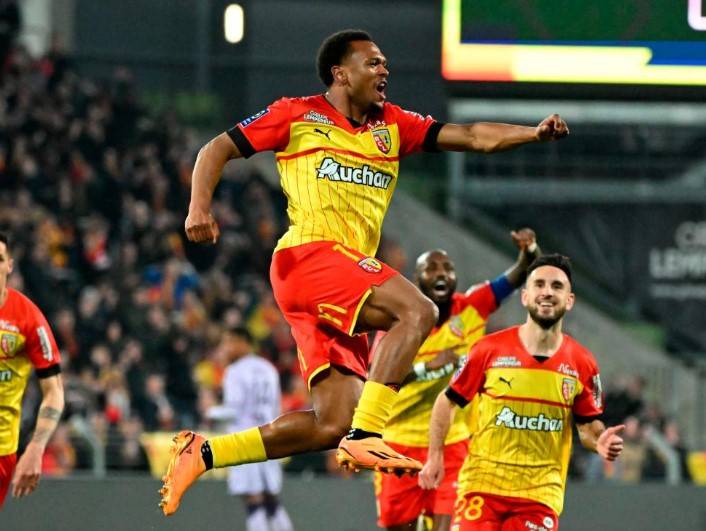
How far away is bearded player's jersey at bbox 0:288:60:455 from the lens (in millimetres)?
7828

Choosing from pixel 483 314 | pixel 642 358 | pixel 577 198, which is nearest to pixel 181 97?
pixel 577 198

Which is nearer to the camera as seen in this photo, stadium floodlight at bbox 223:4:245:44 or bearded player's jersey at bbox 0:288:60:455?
bearded player's jersey at bbox 0:288:60:455

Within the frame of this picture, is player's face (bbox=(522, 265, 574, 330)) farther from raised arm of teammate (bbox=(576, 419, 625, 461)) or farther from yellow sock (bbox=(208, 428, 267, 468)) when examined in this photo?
yellow sock (bbox=(208, 428, 267, 468))

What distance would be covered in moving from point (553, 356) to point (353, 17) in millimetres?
16008

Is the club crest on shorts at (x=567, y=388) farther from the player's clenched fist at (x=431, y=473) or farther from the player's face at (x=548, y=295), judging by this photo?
the player's clenched fist at (x=431, y=473)

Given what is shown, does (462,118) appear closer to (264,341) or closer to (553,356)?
(264,341)

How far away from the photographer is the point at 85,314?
1519 cm

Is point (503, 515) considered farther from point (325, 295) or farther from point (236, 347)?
point (236, 347)

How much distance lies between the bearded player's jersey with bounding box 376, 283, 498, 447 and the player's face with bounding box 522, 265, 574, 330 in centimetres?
169

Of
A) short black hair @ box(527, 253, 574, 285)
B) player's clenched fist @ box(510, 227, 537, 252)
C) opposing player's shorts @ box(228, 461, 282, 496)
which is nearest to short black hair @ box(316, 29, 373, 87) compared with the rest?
short black hair @ box(527, 253, 574, 285)

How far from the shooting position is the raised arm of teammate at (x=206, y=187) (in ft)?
19.8

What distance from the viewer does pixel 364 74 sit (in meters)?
6.54

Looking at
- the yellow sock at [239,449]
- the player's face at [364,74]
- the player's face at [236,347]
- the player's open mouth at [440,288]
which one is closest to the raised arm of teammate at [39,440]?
the yellow sock at [239,449]

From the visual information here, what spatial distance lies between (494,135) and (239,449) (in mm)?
1868
